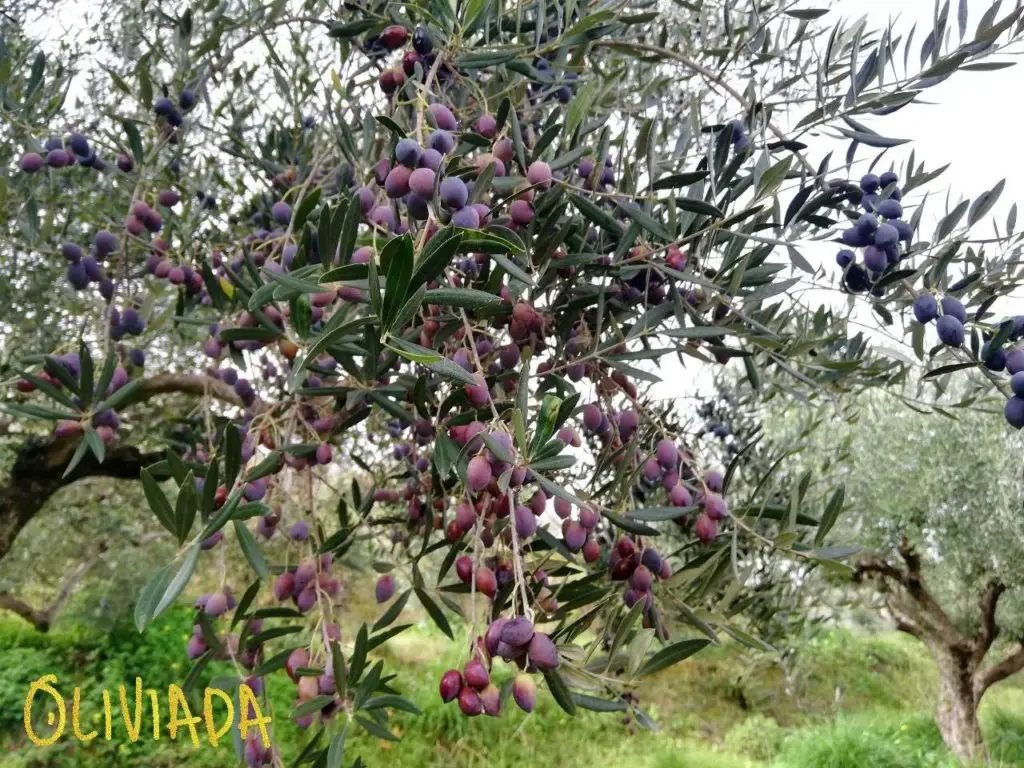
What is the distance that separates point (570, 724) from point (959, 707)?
3601 millimetres

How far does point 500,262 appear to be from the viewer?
34.5 inches

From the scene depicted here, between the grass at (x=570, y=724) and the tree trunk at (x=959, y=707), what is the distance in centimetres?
21

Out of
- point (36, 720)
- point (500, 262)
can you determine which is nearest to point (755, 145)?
point (500, 262)

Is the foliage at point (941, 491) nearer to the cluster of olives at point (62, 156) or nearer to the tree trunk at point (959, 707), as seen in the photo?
the tree trunk at point (959, 707)

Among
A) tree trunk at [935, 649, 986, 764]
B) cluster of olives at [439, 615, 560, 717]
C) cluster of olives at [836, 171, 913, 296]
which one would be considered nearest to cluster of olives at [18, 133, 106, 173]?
cluster of olives at [439, 615, 560, 717]

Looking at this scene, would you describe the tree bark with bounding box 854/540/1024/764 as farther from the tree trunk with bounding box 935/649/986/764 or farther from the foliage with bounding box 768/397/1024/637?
the foliage with bounding box 768/397/1024/637

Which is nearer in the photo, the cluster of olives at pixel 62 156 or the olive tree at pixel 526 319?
the olive tree at pixel 526 319

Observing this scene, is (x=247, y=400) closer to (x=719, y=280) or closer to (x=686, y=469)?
(x=686, y=469)

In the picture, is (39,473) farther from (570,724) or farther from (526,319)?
(570,724)

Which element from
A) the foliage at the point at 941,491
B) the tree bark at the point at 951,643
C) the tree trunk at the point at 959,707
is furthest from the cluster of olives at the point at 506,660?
the tree trunk at the point at 959,707

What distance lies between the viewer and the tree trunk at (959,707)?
6.35 metres

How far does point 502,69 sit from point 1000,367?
37.3 inches

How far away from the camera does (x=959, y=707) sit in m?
6.59

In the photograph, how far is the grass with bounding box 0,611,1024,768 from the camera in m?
5.04
